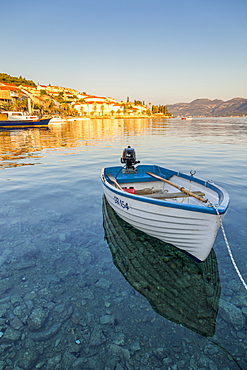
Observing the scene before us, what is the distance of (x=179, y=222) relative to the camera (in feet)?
18.0

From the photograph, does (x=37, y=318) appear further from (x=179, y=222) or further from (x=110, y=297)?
(x=179, y=222)

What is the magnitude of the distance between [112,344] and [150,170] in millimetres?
8255

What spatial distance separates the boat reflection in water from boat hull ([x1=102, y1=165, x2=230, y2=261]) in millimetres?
445

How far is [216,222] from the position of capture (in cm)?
496

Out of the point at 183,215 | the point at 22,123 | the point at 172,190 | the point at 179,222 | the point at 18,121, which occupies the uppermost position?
the point at 18,121

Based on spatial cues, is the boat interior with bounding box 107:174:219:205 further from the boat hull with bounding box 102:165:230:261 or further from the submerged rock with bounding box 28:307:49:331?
the submerged rock with bounding box 28:307:49:331

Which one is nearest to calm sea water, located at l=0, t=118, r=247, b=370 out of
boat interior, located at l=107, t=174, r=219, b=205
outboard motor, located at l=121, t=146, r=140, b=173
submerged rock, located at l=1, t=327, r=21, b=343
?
submerged rock, located at l=1, t=327, r=21, b=343

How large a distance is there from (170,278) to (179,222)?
1.38 m

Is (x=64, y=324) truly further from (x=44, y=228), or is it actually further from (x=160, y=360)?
(x=44, y=228)

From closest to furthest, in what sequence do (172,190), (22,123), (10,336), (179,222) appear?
(10,336)
(179,222)
(172,190)
(22,123)

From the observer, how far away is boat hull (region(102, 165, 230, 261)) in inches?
200

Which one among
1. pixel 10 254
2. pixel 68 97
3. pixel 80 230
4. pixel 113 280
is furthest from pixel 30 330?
pixel 68 97

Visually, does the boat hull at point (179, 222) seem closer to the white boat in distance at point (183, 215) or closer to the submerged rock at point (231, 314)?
the white boat in distance at point (183, 215)

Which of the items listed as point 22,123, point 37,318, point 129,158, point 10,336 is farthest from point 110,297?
point 22,123
